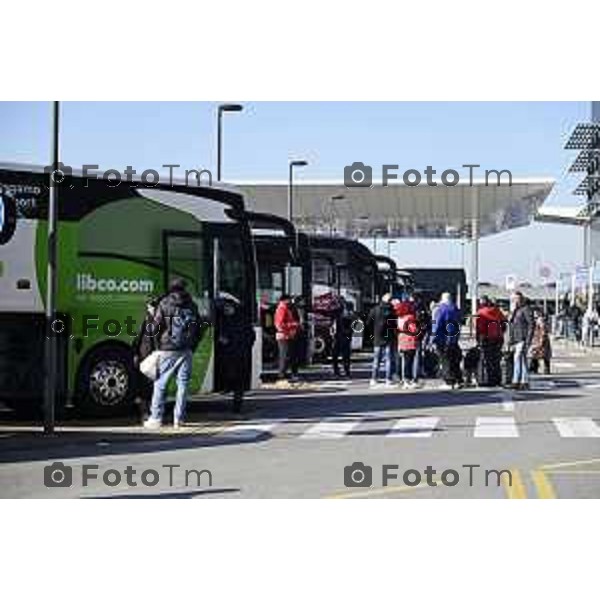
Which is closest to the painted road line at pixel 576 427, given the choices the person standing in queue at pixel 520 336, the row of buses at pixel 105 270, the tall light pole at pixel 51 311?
the person standing in queue at pixel 520 336

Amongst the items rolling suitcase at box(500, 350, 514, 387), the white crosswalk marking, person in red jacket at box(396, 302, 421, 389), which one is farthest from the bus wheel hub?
rolling suitcase at box(500, 350, 514, 387)

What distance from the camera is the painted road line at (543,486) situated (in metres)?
9.62

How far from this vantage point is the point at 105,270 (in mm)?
15383

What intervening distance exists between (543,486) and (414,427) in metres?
4.69

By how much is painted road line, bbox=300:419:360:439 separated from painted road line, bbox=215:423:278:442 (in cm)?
53

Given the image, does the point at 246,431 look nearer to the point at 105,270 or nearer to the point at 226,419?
the point at 226,419

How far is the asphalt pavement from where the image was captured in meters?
10.1

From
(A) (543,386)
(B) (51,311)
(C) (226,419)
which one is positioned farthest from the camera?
(A) (543,386)

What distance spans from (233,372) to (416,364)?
5.66 metres

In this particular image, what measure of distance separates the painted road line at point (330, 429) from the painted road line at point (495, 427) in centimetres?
158

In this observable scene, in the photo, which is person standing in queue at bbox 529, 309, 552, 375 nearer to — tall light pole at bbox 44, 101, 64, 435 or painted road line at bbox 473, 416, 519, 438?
painted road line at bbox 473, 416, 519, 438

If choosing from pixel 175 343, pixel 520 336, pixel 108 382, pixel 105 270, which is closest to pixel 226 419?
pixel 108 382

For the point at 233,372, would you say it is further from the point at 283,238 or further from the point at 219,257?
the point at 283,238
